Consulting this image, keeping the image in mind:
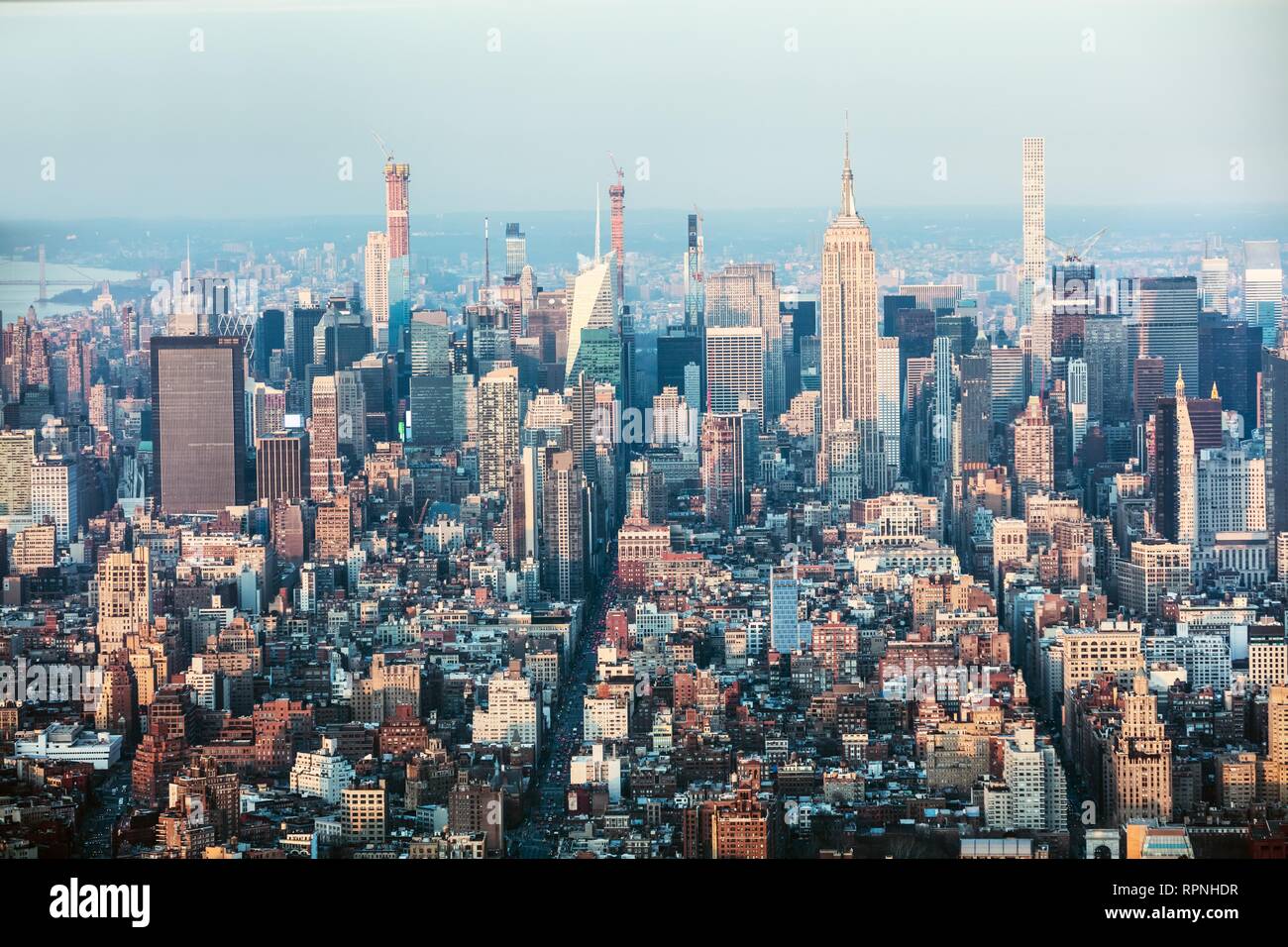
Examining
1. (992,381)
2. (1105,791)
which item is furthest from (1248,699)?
(992,381)

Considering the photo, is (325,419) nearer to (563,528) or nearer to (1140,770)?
(563,528)

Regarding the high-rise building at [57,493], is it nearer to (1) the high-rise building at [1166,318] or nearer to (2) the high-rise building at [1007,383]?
(2) the high-rise building at [1007,383]

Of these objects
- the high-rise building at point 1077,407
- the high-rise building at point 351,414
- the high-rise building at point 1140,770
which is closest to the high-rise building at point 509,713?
the high-rise building at point 1140,770

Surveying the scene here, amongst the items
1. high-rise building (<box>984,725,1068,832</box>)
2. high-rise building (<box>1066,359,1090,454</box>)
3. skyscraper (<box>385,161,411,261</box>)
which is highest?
skyscraper (<box>385,161,411,261</box>)

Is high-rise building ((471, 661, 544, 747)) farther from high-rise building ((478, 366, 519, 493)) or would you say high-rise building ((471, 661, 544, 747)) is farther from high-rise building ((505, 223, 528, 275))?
high-rise building ((478, 366, 519, 493))

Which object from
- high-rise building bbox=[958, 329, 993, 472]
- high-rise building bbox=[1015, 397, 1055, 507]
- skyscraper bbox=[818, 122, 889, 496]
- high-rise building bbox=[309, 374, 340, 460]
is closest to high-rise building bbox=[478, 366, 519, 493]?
high-rise building bbox=[309, 374, 340, 460]

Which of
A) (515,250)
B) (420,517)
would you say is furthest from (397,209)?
(420,517)
